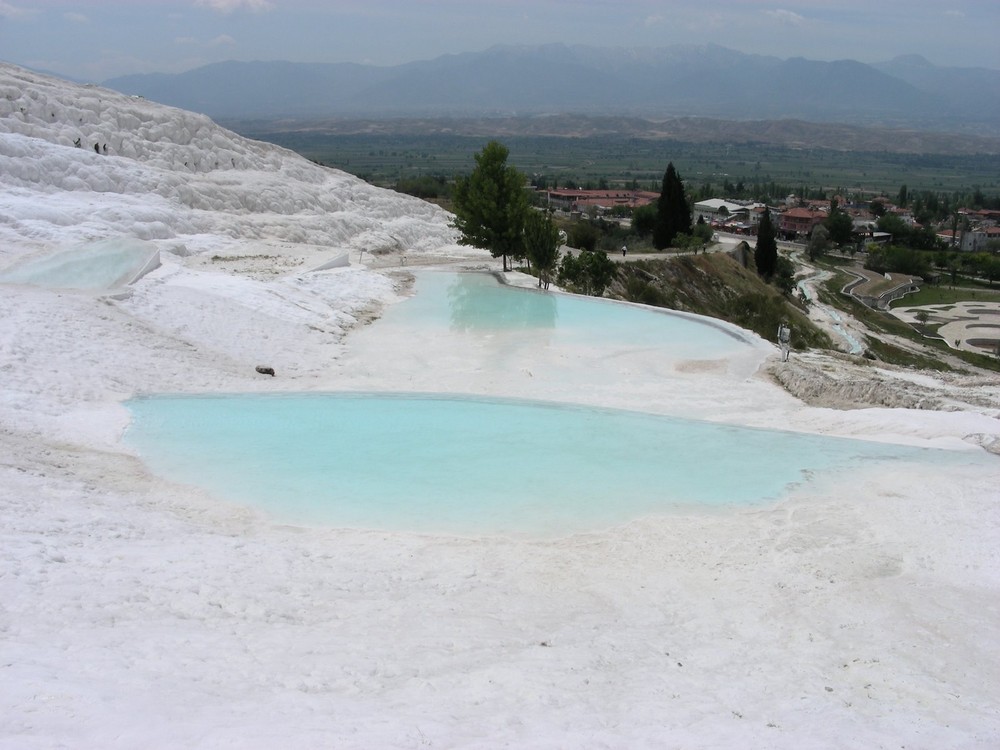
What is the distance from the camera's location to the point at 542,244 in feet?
81.9

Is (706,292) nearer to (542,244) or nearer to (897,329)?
(542,244)

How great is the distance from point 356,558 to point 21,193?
19.0 m

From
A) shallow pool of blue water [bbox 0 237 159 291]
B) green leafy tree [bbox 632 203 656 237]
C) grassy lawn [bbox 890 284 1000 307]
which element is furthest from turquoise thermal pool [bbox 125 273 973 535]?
grassy lawn [bbox 890 284 1000 307]

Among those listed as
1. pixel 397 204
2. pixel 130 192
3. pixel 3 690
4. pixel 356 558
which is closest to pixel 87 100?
pixel 130 192

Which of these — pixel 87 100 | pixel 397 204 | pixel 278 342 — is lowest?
pixel 278 342

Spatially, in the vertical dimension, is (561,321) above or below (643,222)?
below

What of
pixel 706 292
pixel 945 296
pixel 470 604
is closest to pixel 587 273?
pixel 706 292

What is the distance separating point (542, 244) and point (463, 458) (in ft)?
46.8

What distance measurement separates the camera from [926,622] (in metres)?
7.48

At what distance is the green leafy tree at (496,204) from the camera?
1101 inches

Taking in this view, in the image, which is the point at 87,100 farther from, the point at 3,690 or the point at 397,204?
the point at 3,690

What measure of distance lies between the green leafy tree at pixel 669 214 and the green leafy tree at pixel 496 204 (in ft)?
39.0

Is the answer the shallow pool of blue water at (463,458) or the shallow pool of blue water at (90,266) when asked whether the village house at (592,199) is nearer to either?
the shallow pool of blue water at (90,266)

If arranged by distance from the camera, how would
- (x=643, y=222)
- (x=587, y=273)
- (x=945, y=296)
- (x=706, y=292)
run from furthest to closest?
(x=945, y=296) → (x=643, y=222) → (x=706, y=292) → (x=587, y=273)
